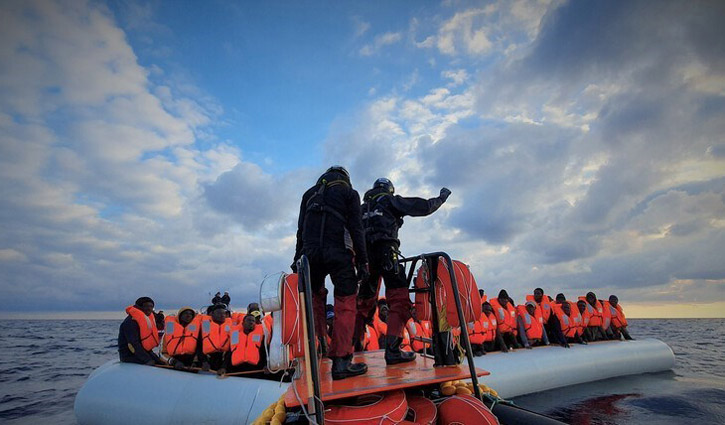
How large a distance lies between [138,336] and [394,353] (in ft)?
21.2

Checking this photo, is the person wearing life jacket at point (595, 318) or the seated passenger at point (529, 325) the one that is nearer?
the seated passenger at point (529, 325)

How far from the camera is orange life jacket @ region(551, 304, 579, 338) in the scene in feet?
35.2

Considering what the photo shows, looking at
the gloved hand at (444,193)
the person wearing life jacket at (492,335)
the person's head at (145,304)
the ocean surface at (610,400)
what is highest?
the gloved hand at (444,193)

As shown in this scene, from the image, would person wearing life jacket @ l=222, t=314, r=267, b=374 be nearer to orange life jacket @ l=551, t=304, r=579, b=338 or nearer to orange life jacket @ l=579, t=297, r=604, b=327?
orange life jacket @ l=551, t=304, r=579, b=338

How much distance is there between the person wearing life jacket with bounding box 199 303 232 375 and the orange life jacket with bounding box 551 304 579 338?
9577 millimetres

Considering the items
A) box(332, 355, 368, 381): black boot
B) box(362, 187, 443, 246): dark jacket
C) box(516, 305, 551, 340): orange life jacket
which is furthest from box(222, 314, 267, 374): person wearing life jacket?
box(516, 305, 551, 340): orange life jacket

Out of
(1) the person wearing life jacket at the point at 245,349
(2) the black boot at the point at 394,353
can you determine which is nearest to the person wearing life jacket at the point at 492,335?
(1) the person wearing life jacket at the point at 245,349

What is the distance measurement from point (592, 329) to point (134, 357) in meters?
13.4

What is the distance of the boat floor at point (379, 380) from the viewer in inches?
102

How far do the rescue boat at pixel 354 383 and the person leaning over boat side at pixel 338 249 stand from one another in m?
0.34

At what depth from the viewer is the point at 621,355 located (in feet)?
34.6

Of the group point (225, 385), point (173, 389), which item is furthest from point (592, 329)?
point (173, 389)

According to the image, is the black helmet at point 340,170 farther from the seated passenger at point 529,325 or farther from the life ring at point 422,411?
the seated passenger at point 529,325

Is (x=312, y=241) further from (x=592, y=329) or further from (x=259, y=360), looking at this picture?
(x=592, y=329)
